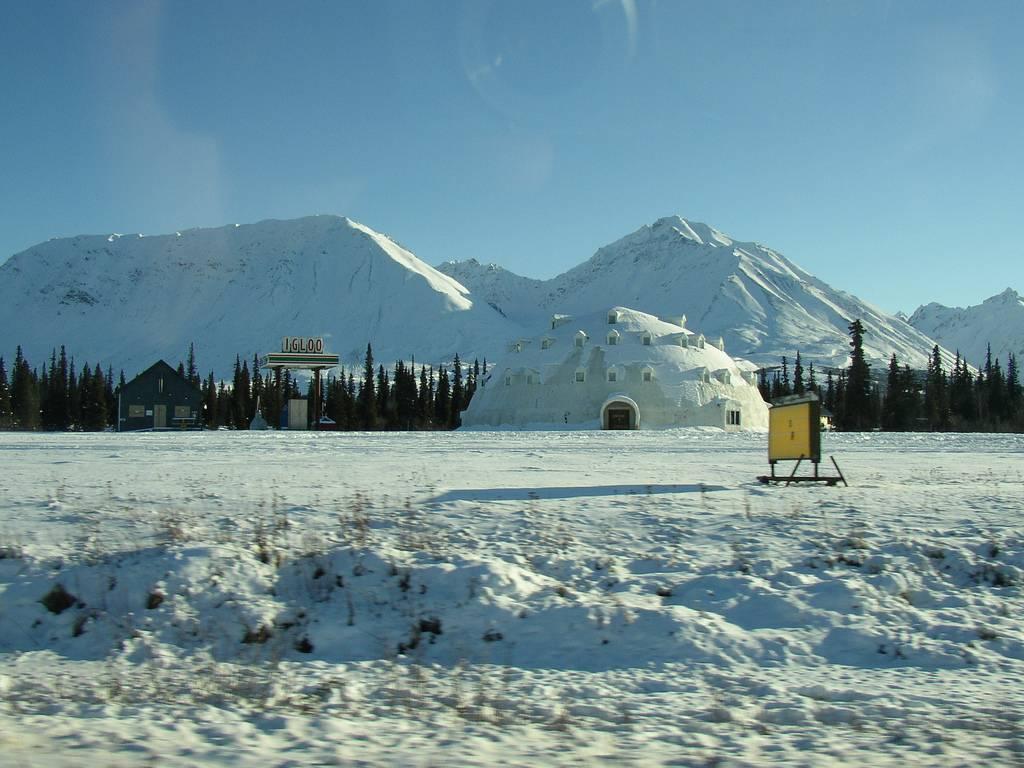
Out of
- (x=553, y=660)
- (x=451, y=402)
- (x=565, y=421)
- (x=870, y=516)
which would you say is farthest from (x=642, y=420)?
(x=553, y=660)

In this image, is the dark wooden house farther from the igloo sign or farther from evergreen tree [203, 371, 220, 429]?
evergreen tree [203, 371, 220, 429]

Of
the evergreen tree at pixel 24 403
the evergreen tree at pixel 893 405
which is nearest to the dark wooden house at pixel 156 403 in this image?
the evergreen tree at pixel 24 403

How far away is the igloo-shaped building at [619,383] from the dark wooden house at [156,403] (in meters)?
29.6

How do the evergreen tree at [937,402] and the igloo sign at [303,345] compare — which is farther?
the evergreen tree at [937,402]

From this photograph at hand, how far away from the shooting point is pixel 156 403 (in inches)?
3194

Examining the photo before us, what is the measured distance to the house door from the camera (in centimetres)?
6694

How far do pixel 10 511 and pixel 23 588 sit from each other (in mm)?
3687

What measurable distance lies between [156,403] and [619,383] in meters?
46.5

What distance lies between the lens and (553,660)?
8.55 meters

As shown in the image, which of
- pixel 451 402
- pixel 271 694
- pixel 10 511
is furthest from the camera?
pixel 451 402

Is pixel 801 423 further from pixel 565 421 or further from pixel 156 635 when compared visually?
pixel 565 421

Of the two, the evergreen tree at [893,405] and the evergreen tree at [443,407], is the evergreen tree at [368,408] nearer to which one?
the evergreen tree at [443,407]

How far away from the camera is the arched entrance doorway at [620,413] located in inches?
2635

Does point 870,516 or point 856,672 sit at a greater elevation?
point 870,516
